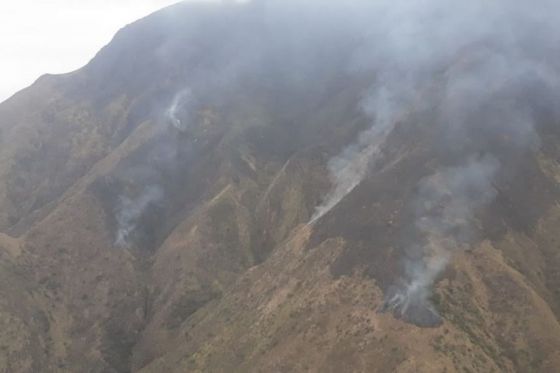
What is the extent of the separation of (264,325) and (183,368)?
550 inches

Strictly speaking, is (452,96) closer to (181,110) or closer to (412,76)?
(412,76)

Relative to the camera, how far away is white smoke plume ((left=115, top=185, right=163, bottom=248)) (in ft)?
426

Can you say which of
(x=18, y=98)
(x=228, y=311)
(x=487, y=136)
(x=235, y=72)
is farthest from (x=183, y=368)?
(x=18, y=98)

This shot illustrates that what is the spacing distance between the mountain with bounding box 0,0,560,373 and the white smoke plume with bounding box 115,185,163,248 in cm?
53

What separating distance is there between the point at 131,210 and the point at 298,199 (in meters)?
37.9

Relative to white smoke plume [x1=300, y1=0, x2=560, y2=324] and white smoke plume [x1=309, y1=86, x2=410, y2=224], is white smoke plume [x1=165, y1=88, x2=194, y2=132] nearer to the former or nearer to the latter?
white smoke plume [x1=300, y1=0, x2=560, y2=324]

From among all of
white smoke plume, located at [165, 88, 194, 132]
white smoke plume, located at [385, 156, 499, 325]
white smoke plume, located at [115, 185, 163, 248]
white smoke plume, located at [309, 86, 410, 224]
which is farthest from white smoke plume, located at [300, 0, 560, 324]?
white smoke plume, located at [165, 88, 194, 132]

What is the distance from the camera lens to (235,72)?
174 metres

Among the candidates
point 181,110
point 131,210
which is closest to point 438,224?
point 131,210

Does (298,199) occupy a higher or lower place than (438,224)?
higher

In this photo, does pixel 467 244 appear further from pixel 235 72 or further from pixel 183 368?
pixel 235 72

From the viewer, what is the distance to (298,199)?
12525 centimetres

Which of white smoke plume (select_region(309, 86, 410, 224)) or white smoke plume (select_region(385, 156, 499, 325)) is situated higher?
white smoke plume (select_region(309, 86, 410, 224))

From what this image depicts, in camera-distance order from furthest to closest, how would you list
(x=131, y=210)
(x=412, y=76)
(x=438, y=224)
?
1. (x=412, y=76)
2. (x=131, y=210)
3. (x=438, y=224)
